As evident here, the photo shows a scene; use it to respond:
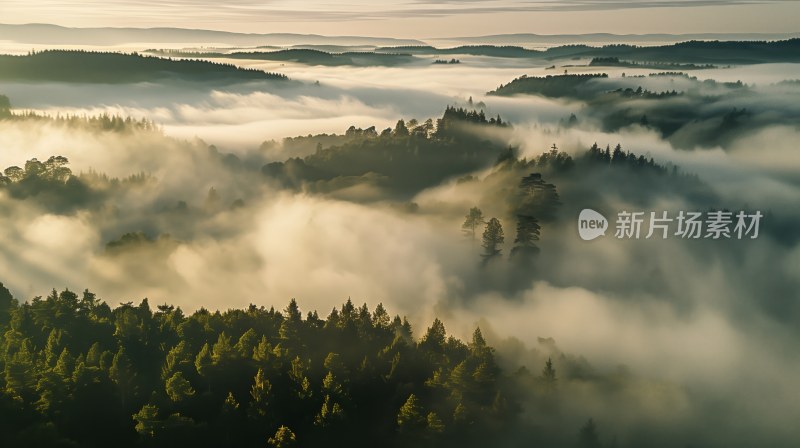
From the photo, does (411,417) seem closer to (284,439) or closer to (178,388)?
(284,439)

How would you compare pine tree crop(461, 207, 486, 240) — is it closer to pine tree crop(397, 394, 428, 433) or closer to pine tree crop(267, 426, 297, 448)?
pine tree crop(397, 394, 428, 433)

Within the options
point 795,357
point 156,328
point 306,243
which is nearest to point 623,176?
point 795,357

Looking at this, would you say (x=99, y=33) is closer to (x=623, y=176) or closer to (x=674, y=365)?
(x=623, y=176)
